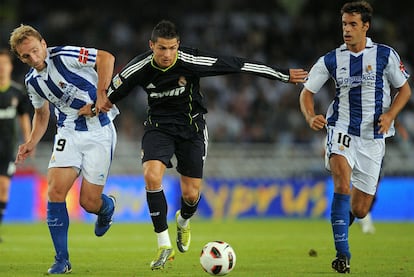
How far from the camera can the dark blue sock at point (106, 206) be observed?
10.2 meters

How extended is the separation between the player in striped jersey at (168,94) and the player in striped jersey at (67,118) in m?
0.28

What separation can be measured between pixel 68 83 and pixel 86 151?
2.22 feet

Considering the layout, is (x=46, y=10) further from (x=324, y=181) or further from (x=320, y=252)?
(x=320, y=252)

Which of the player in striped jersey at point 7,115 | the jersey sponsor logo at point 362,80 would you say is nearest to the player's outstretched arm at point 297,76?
the jersey sponsor logo at point 362,80

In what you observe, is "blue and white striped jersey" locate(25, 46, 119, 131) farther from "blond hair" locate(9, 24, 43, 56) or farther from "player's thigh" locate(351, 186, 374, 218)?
"player's thigh" locate(351, 186, 374, 218)

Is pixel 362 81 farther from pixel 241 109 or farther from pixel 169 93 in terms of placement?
pixel 241 109

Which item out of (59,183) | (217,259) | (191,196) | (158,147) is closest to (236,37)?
(191,196)

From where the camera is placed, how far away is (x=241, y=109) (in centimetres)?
2294

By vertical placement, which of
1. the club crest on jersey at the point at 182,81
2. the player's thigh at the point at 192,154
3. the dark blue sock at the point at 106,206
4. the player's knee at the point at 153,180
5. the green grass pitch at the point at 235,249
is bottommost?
the green grass pitch at the point at 235,249

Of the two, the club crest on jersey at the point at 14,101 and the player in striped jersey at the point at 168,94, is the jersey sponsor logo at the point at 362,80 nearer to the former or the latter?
the player in striped jersey at the point at 168,94

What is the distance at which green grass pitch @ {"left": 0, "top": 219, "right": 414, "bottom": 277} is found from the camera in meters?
9.18

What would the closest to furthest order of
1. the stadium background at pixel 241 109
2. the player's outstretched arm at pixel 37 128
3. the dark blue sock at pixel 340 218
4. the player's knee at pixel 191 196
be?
the dark blue sock at pixel 340 218, the player's outstretched arm at pixel 37 128, the player's knee at pixel 191 196, the stadium background at pixel 241 109

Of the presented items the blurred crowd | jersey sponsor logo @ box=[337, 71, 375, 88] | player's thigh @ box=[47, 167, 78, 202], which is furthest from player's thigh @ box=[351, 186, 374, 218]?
the blurred crowd

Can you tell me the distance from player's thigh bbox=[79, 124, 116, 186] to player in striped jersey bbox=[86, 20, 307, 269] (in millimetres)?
352
